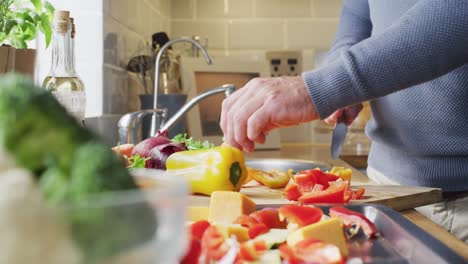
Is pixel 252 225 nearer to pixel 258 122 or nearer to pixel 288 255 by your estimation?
pixel 288 255

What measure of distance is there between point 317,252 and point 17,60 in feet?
2.69

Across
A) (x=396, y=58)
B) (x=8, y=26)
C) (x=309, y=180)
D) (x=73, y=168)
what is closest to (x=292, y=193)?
(x=309, y=180)

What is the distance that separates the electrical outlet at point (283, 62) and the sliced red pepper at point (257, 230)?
262cm

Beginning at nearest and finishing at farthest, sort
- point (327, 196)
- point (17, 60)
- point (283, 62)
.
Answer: point (327, 196), point (17, 60), point (283, 62)

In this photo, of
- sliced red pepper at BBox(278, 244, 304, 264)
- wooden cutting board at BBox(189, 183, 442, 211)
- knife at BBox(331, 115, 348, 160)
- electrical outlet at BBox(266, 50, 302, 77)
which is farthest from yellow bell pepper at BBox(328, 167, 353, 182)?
electrical outlet at BBox(266, 50, 302, 77)

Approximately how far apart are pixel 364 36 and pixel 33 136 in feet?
5.27

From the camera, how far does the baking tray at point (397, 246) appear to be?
56 cm

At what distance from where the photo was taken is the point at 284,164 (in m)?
2.09

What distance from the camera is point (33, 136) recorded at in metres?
0.32

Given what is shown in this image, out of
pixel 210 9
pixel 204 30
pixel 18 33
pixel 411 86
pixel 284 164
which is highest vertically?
pixel 210 9

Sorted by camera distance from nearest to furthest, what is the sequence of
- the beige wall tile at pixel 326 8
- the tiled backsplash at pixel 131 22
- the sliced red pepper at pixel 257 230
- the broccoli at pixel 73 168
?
the broccoli at pixel 73 168, the sliced red pepper at pixel 257 230, the tiled backsplash at pixel 131 22, the beige wall tile at pixel 326 8

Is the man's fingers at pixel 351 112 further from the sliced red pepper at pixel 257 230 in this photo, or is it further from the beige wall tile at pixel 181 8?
the beige wall tile at pixel 181 8

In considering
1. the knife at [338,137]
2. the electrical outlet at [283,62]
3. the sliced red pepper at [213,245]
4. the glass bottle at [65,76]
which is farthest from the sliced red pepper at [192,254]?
the electrical outlet at [283,62]

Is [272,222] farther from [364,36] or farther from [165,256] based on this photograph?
[364,36]
